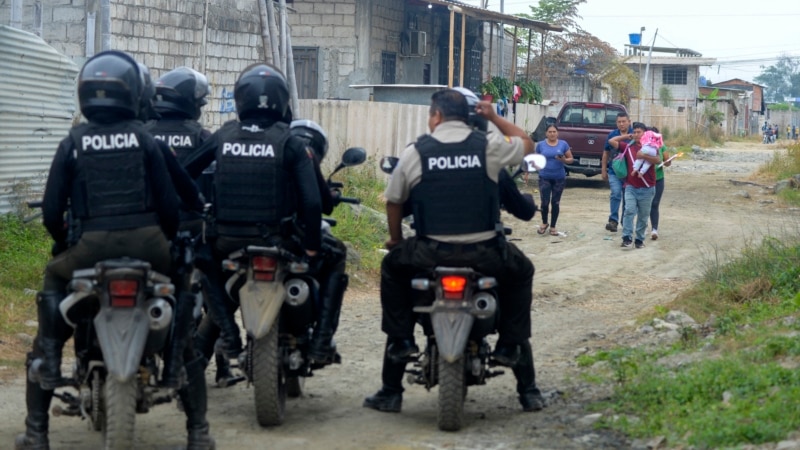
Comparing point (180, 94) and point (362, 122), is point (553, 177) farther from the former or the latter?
point (180, 94)

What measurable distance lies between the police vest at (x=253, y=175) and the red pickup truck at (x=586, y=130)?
17797mm

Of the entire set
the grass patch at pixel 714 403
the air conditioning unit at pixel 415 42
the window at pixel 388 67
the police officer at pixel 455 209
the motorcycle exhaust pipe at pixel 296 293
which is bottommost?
the grass patch at pixel 714 403

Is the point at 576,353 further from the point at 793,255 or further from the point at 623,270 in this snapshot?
the point at 623,270

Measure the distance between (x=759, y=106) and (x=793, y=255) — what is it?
287 ft

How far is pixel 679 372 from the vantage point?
6.62 m

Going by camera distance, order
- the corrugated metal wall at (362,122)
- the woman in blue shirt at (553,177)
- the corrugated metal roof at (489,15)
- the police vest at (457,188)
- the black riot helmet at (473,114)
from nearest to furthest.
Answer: the police vest at (457,188) < the black riot helmet at (473,114) < the woman in blue shirt at (553,177) < the corrugated metal wall at (362,122) < the corrugated metal roof at (489,15)

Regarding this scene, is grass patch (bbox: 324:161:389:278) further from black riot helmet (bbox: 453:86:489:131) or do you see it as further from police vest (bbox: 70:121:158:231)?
police vest (bbox: 70:121:158:231)

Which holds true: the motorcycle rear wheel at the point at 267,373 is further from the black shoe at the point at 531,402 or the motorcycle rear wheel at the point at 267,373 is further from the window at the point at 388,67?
the window at the point at 388,67

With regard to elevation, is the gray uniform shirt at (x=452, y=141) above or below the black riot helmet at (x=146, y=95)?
below

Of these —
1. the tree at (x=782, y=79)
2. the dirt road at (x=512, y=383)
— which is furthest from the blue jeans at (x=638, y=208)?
the tree at (x=782, y=79)

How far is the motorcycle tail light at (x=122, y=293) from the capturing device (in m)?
4.78

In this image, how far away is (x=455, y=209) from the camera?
5.97m

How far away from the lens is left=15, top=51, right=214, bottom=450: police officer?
501 cm

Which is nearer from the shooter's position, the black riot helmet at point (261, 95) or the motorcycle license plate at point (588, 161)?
the black riot helmet at point (261, 95)
